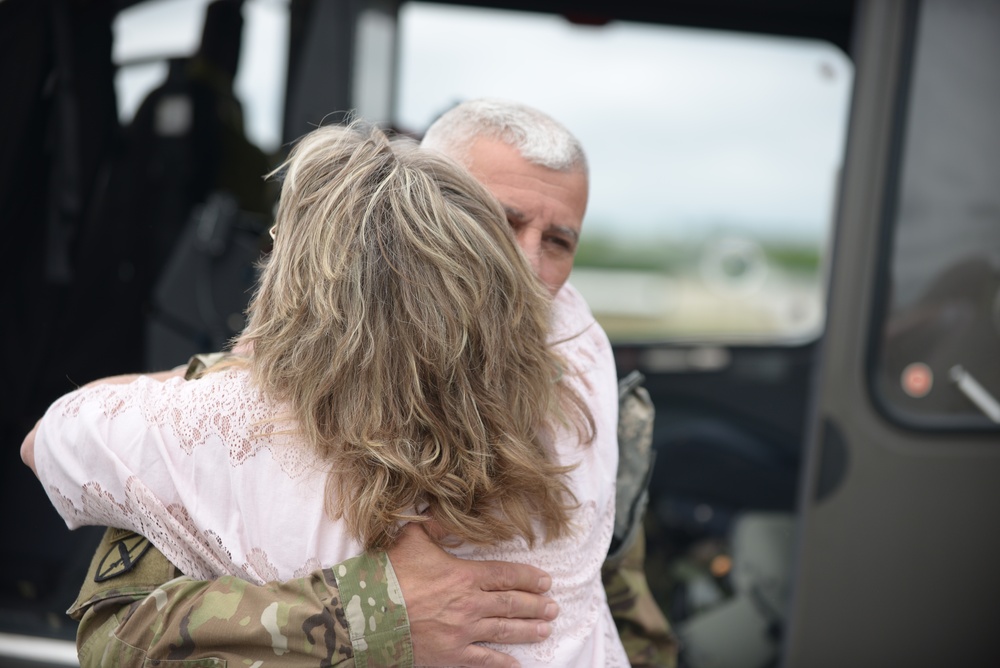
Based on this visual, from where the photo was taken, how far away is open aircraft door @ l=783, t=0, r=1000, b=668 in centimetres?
189

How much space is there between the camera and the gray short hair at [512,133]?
1.28m

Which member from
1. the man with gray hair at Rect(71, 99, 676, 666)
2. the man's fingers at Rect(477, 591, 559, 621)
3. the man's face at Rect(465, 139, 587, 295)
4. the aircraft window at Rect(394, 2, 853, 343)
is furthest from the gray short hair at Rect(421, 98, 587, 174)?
the aircraft window at Rect(394, 2, 853, 343)

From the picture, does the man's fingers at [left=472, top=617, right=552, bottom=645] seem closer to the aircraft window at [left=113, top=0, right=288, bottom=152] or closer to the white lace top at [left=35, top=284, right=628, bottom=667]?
the white lace top at [left=35, top=284, right=628, bottom=667]

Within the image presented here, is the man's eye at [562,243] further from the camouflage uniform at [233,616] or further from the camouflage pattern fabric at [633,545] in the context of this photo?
the camouflage uniform at [233,616]

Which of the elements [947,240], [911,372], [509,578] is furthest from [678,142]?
[509,578]

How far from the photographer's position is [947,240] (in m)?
1.93

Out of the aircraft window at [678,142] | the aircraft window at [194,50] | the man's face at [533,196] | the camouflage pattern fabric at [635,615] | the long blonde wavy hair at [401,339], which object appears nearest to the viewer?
the long blonde wavy hair at [401,339]

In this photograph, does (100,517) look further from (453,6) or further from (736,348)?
(736,348)

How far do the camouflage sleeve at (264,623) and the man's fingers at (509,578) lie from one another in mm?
108

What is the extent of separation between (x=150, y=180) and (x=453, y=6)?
1.03m

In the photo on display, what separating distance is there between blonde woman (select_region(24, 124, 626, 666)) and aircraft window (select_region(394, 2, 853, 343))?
1735mm

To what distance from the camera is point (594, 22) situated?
282 cm

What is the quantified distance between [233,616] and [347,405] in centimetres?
26

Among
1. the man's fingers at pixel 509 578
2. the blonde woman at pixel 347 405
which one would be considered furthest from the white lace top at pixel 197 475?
the man's fingers at pixel 509 578
